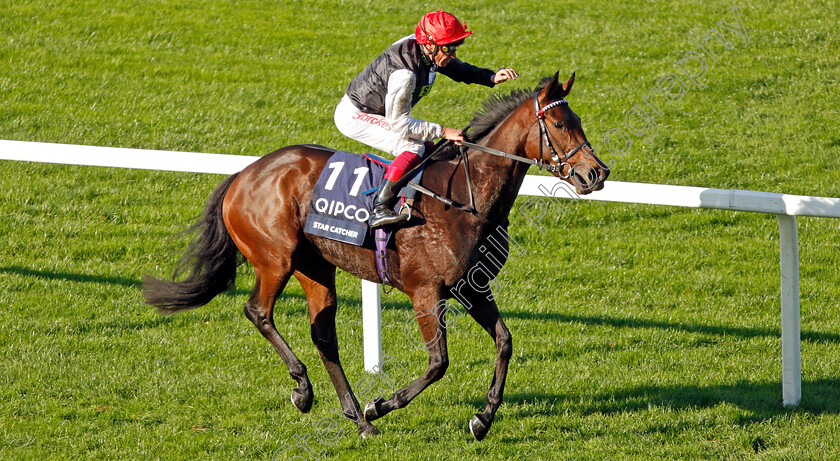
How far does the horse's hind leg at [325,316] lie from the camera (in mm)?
5457

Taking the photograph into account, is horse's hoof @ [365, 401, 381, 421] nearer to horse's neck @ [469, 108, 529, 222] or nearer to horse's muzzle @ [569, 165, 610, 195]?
horse's neck @ [469, 108, 529, 222]

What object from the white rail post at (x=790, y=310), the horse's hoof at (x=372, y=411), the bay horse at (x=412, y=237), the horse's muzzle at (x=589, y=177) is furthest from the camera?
the white rail post at (x=790, y=310)

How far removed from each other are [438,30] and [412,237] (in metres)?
1.16

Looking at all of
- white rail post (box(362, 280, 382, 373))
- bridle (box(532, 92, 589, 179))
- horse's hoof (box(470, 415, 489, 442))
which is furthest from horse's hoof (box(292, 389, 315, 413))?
bridle (box(532, 92, 589, 179))

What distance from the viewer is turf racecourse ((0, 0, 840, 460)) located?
17.4 ft

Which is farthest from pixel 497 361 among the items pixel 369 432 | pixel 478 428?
pixel 369 432

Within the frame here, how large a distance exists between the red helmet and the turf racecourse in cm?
232

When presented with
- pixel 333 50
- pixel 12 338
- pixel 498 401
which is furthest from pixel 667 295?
pixel 333 50

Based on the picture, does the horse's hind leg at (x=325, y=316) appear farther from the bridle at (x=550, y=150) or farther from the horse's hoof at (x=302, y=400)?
the bridle at (x=550, y=150)

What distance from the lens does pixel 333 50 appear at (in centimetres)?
1277

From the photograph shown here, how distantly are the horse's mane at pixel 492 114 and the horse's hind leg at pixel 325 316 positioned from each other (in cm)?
116

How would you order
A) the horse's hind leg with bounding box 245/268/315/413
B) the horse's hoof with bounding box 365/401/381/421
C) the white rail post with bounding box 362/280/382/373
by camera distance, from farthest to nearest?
the white rail post with bounding box 362/280/382/373 < the horse's hind leg with bounding box 245/268/315/413 < the horse's hoof with bounding box 365/401/381/421

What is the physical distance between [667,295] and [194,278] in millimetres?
4270

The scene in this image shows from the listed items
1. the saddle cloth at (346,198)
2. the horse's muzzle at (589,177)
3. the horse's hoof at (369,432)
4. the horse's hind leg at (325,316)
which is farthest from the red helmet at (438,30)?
the horse's hoof at (369,432)
